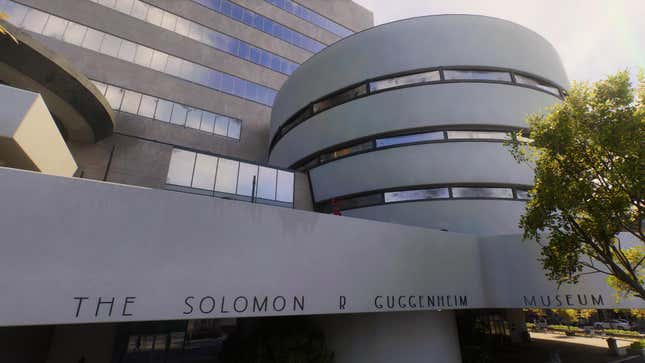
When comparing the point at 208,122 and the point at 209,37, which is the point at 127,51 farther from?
the point at 208,122

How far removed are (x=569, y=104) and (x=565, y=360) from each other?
62.3 feet

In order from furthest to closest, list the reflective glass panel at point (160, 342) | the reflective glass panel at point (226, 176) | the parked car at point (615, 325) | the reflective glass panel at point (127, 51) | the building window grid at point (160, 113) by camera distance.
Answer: the parked car at point (615, 325) → the reflective glass panel at point (127, 51) → the building window grid at point (160, 113) → the reflective glass panel at point (160, 342) → the reflective glass panel at point (226, 176)

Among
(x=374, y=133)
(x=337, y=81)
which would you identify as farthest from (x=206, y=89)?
(x=374, y=133)

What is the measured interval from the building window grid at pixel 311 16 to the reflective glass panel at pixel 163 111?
1877 centimetres

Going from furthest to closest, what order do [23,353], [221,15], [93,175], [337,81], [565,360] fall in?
1. [221,15]
2. [337,81]
3. [565,360]
4. [93,175]
5. [23,353]

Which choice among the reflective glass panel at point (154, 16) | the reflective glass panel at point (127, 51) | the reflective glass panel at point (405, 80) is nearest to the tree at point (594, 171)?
the reflective glass panel at point (405, 80)

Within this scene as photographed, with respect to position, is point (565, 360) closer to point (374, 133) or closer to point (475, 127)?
point (475, 127)

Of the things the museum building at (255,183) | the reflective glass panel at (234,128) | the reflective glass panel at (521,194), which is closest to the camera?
the museum building at (255,183)

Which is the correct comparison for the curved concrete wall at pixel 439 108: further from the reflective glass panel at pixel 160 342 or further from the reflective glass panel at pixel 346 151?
the reflective glass panel at pixel 160 342

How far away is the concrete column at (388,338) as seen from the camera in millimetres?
12484

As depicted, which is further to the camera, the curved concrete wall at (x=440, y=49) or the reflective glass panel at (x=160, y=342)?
the reflective glass panel at (x=160, y=342)

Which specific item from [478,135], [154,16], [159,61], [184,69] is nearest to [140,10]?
[154,16]

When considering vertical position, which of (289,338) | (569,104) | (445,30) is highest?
(445,30)

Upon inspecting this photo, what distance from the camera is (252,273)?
28.7 feet
